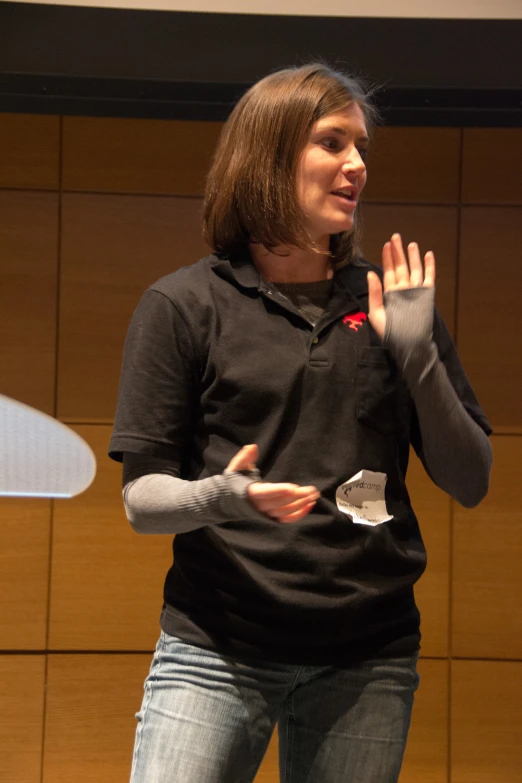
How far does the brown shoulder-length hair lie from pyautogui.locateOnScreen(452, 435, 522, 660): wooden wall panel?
1.88 meters

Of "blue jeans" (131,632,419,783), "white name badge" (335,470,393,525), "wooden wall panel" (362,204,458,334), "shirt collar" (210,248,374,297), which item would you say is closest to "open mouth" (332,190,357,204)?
"shirt collar" (210,248,374,297)

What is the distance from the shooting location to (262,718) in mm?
1198

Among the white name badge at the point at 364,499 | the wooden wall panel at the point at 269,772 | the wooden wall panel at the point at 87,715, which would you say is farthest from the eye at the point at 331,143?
the wooden wall panel at the point at 269,772

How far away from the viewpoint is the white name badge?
1.22m

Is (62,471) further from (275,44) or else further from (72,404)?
(72,404)

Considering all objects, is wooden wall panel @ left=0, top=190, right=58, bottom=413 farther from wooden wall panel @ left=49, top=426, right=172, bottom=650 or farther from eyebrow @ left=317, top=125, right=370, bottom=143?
eyebrow @ left=317, top=125, right=370, bottom=143

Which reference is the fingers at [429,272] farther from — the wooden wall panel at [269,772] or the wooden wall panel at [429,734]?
the wooden wall panel at [269,772]

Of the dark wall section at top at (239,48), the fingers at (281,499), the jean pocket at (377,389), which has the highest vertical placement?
the dark wall section at top at (239,48)

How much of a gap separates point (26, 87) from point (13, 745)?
2101 millimetres

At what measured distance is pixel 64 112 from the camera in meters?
2.84

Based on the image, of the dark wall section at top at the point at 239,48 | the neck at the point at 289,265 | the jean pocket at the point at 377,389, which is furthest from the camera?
the dark wall section at top at the point at 239,48

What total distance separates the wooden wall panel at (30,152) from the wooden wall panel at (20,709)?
1.60 metres

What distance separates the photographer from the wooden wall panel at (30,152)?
300cm

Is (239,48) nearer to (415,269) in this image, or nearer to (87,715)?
(415,269)
